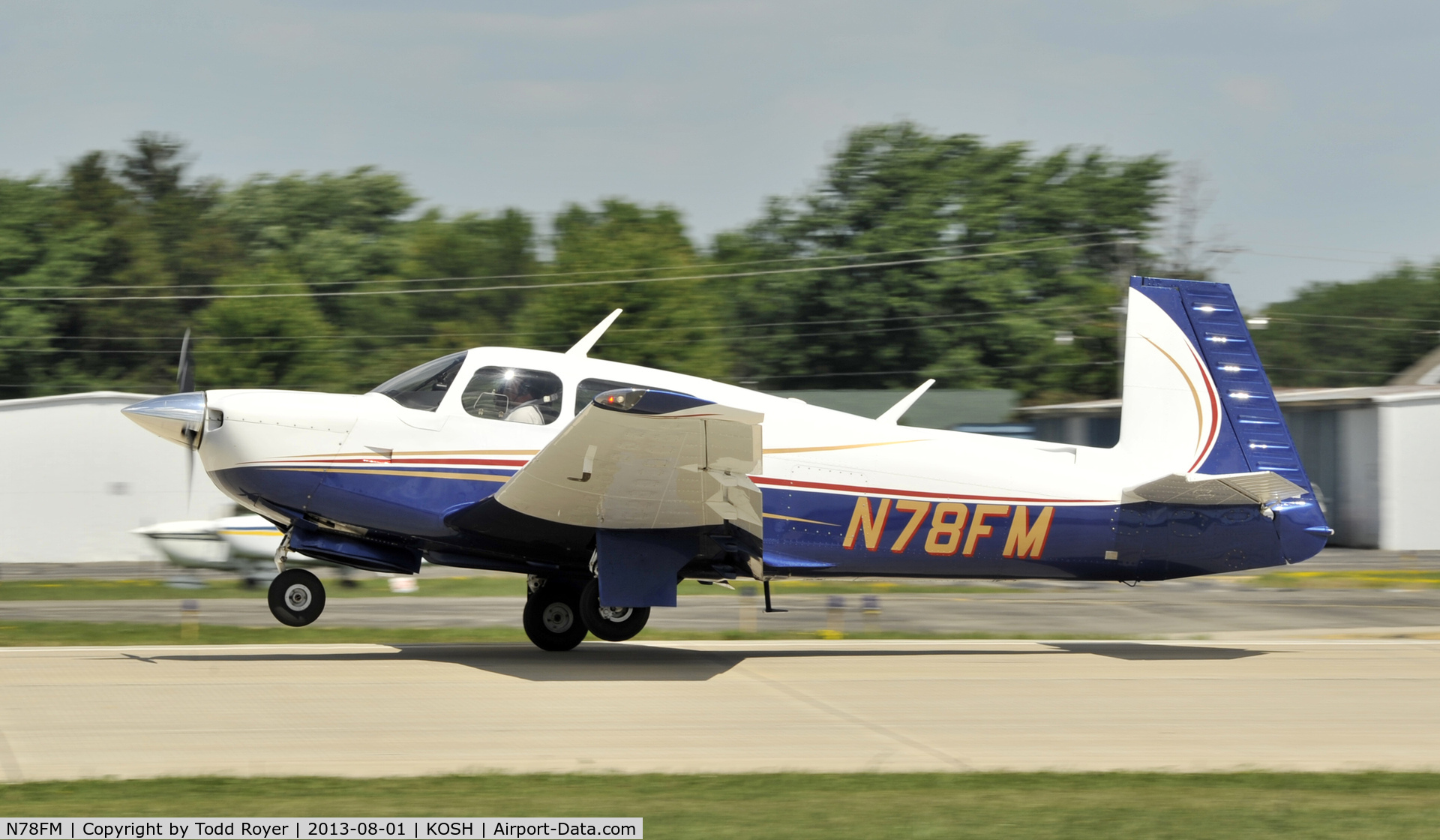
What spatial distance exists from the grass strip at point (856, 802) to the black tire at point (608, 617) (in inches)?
166

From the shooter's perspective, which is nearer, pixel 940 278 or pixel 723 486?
pixel 723 486

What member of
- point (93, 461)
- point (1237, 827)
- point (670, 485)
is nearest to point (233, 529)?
point (93, 461)

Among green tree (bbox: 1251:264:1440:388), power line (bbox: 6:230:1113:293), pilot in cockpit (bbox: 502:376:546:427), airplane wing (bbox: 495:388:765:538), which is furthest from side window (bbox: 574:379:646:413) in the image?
green tree (bbox: 1251:264:1440:388)

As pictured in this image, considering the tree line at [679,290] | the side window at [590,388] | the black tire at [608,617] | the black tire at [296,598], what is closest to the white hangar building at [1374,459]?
the tree line at [679,290]

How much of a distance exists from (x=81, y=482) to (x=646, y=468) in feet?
65.7

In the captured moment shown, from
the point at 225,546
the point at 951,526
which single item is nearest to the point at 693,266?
the point at 225,546

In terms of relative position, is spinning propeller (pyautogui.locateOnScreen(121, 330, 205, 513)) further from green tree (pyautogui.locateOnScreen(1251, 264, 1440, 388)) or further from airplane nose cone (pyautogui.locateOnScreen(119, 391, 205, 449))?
green tree (pyautogui.locateOnScreen(1251, 264, 1440, 388))

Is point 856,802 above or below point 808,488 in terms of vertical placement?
below

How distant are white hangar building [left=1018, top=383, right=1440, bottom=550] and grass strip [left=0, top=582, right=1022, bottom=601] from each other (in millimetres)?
12612

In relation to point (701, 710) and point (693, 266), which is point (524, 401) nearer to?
point (701, 710)

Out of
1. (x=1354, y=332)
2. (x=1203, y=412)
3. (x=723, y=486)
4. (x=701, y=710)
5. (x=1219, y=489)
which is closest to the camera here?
(x=701, y=710)

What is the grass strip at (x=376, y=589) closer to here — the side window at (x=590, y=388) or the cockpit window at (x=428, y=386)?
the side window at (x=590, y=388)

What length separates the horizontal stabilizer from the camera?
11.1 m

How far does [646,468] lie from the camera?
31.0ft
